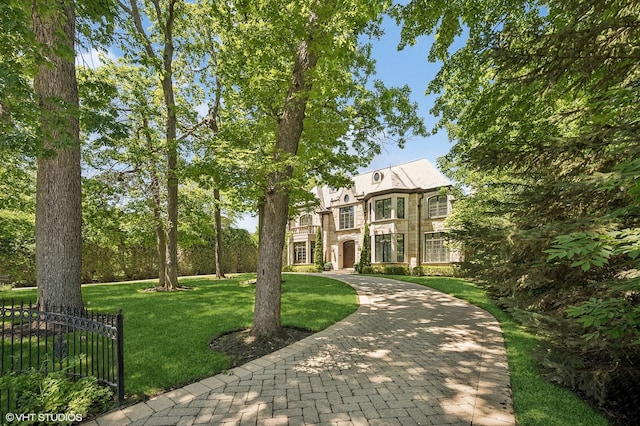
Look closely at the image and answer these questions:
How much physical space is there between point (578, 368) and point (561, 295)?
1046 mm

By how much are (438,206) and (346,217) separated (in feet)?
28.8

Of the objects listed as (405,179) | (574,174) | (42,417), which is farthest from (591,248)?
(405,179)

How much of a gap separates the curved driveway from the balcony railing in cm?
2440

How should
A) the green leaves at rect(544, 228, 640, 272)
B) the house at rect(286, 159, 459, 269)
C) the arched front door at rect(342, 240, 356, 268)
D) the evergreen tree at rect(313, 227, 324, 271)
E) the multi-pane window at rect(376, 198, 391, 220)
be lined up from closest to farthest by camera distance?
the green leaves at rect(544, 228, 640, 272)
the house at rect(286, 159, 459, 269)
the multi-pane window at rect(376, 198, 391, 220)
the evergreen tree at rect(313, 227, 324, 271)
the arched front door at rect(342, 240, 356, 268)

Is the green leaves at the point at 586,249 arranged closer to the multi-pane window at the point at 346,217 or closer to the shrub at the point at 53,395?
the shrub at the point at 53,395

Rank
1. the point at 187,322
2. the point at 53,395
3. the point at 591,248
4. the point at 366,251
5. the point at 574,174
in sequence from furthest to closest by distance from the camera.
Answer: the point at 366,251
the point at 187,322
the point at 574,174
the point at 53,395
the point at 591,248

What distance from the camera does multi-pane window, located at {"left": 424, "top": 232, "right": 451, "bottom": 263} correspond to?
75.3 feet

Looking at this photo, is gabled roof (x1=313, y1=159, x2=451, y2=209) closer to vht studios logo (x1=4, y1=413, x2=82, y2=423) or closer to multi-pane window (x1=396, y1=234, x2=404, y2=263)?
multi-pane window (x1=396, y1=234, x2=404, y2=263)

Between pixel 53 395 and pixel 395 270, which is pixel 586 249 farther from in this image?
pixel 395 270

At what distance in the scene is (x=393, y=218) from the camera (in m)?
24.7

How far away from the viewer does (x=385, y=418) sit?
3.54 meters

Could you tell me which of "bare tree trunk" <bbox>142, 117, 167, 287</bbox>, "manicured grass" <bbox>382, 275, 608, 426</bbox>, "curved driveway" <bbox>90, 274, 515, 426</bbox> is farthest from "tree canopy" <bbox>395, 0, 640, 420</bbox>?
"bare tree trunk" <bbox>142, 117, 167, 287</bbox>

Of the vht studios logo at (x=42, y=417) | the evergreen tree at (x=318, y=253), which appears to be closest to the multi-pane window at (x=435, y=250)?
the evergreen tree at (x=318, y=253)

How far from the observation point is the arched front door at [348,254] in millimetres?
29672
